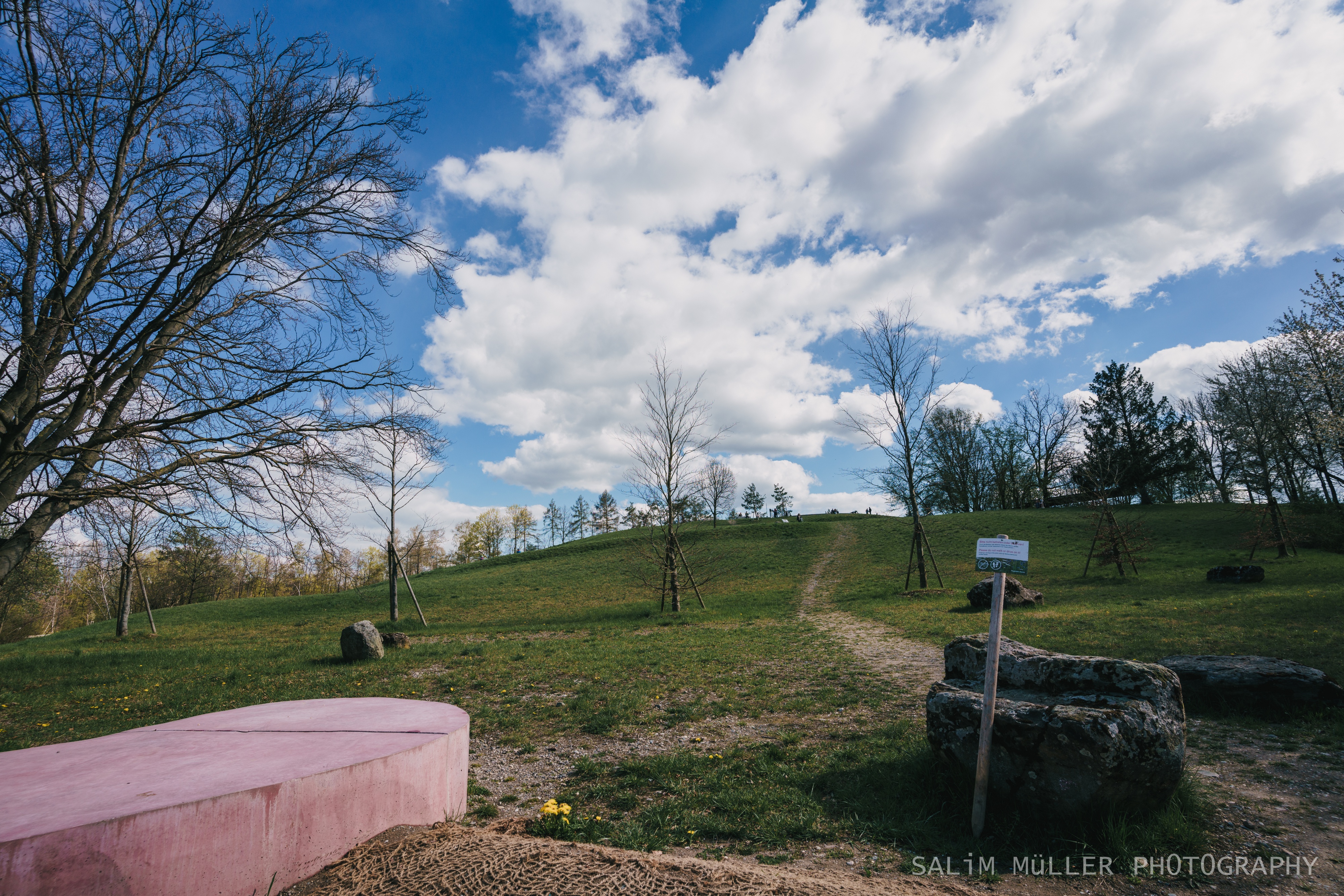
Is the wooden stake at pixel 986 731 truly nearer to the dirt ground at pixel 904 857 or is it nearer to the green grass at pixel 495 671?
the dirt ground at pixel 904 857

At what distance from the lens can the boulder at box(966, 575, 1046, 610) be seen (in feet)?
56.0

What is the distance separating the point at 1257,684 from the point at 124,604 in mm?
34526

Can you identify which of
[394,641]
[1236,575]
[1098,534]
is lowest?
[394,641]

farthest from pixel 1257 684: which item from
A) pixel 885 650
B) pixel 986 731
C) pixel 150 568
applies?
pixel 150 568

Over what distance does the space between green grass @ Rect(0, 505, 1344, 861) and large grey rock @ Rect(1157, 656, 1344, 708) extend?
1.37 ft

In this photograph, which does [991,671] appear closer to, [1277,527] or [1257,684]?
[1257,684]

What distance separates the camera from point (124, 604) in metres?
23.3

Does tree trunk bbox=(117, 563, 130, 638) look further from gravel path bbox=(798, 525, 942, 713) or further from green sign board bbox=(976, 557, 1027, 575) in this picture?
green sign board bbox=(976, 557, 1027, 575)

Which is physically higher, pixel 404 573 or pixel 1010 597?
pixel 404 573

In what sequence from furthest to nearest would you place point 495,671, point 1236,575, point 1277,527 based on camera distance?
1. point 1277,527
2. point 1236,575
3. point 495,671

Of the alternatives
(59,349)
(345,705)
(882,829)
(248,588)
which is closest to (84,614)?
(248,588)

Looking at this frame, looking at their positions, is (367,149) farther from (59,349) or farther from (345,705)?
(345,705)

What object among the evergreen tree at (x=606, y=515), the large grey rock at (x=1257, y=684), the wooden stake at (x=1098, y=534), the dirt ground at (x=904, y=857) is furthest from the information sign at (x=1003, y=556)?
the evergreen tree at (x=606, y=515)

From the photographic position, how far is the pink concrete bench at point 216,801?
2.49 metres
